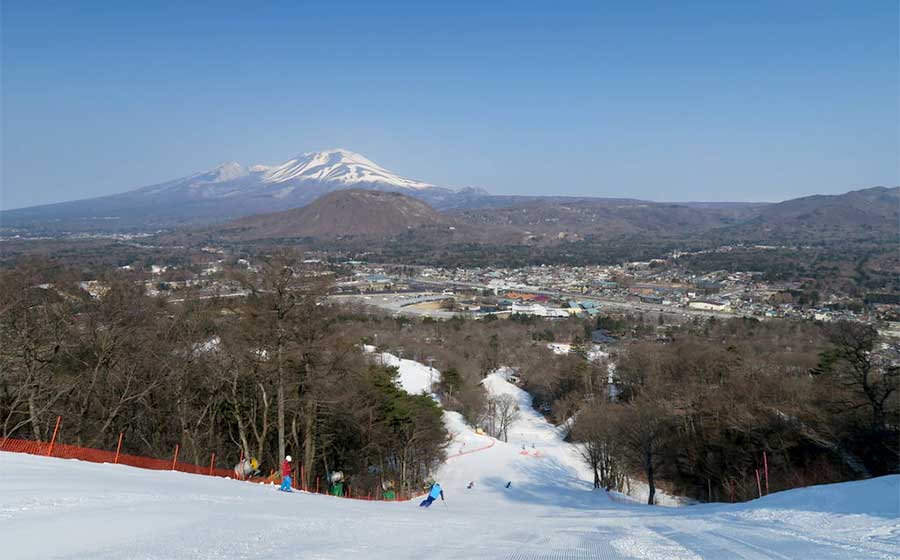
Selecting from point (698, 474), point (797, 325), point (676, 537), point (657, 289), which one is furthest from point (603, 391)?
point (657, 289)

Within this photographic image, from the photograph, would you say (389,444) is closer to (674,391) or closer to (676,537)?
(674,391)

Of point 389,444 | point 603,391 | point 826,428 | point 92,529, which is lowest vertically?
point 603,391

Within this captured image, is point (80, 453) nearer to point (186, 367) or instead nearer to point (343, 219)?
point (186, 367)

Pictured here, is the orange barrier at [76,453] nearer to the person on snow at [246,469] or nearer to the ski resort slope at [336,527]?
the person on snow at [246,469]

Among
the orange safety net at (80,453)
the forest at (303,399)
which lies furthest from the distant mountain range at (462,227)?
the orange safety net at (80,453)

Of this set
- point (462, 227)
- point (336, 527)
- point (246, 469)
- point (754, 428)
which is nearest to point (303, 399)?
point (246, 469)

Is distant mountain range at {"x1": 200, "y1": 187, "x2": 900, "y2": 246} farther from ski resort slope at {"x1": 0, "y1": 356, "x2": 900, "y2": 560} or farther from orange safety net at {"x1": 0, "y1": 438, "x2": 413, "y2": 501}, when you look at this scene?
ski resort slope at {"x1": 0, "y1": 356, "x2": 900, "y2": 560}
